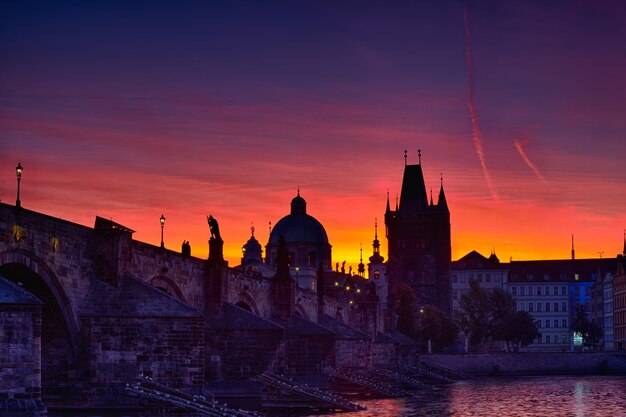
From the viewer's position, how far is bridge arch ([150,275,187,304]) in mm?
49825

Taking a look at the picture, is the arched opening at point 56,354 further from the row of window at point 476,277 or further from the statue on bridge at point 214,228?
the row of window at point 476,277

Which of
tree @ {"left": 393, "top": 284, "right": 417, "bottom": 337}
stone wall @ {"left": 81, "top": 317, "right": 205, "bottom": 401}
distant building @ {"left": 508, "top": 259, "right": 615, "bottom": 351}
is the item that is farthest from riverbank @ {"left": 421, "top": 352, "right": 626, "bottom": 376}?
stone wall @ {"left": 81, "top": 317, "right": 205, "bottom": 401}

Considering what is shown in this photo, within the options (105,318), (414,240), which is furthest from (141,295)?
(414,240)

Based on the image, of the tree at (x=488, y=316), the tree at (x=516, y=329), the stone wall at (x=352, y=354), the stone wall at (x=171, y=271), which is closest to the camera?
the stone wall at (x=171, y=271)

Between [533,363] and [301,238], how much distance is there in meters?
48.3

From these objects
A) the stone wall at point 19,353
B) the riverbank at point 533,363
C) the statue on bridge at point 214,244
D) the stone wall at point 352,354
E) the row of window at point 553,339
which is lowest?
the riverbank at point 533,363

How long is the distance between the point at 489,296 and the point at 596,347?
4144 cm

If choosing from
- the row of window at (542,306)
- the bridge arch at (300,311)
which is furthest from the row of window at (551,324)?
the bridge arch at (300,311)

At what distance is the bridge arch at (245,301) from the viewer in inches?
2499

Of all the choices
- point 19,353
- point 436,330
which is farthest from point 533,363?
point 19,353

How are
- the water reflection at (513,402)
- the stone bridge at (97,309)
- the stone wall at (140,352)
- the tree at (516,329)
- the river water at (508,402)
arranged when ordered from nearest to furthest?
the stone bridge at (97,309) < the stone wall at (140,352) < the river water at (508,402) < the water reflection at (513,402) < the tree at (516,329)

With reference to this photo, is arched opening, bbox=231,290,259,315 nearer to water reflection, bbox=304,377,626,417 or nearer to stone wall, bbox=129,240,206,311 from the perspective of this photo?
stone wall, bbox=129,240,206,311

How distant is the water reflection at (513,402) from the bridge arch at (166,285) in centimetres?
1104

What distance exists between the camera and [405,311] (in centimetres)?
13788
